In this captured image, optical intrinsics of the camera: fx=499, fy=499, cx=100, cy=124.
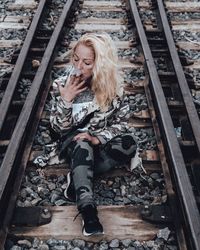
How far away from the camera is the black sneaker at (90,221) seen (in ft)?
10.6

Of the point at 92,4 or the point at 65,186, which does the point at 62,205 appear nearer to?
the point at 65,186

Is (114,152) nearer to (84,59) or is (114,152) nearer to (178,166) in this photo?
(178,166)

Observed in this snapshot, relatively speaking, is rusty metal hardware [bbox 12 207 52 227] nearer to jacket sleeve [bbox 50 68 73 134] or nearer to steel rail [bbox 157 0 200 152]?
jacket sleeve [bbox 50 68 73 134]

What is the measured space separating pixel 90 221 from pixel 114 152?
0.74 meters

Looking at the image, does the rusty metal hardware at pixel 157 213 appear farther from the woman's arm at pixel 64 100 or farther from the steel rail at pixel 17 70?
the steel rail at pixel 17 70

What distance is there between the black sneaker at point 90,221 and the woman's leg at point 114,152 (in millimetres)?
571

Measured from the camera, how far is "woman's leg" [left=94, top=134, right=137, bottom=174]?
3822 millimetres

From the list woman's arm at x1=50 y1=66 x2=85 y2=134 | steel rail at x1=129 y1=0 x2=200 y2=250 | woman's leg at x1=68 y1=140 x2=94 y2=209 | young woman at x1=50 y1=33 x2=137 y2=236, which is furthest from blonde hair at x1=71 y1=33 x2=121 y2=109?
steel rail at x1=129 y1=0 x2=200 y2=250

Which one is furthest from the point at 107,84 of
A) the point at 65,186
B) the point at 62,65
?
the point at 62,65

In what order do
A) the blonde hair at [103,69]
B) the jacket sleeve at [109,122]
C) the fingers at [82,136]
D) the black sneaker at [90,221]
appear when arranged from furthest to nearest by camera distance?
the jacket sleeve at [109,122]
the fingers at [82,136]
the blonde hair at [103,69]
the black sneaker at [90,221]

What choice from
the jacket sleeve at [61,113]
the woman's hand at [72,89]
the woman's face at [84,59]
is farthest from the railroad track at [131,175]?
the woman's face at [84,59]

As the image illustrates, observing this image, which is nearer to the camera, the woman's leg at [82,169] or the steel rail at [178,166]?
the steel rail at [178,166]

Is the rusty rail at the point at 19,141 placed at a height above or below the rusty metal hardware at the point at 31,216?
above

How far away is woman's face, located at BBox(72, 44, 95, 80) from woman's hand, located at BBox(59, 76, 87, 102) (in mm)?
78
